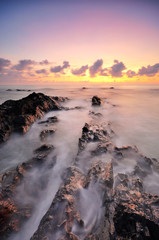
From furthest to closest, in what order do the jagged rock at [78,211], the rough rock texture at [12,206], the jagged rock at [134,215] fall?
the rough rock texture at [12,206], the jagged rock at [78,211], the jagged rock at [134,215]

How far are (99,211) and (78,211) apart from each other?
0.39 metres

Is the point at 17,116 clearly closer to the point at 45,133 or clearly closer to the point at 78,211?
the point at 45,133

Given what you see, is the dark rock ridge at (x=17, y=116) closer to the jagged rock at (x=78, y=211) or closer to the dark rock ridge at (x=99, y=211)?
the dark rock ridge at (x=99, y=211)

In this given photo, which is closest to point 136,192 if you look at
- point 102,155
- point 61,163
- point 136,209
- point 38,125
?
point 136,209

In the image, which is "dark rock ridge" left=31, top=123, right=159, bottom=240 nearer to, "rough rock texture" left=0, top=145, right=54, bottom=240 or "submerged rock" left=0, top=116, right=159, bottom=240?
"submerged rock" left=0, top=116, right=159, bottom=240

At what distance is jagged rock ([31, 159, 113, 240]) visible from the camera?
175 centimetres

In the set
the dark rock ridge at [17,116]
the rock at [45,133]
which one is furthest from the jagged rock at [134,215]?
the dark rock ridge at [17,116]

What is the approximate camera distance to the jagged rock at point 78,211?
1.75 meters

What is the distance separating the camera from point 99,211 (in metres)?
2.08

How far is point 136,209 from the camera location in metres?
1.96

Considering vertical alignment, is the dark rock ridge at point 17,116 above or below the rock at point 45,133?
above

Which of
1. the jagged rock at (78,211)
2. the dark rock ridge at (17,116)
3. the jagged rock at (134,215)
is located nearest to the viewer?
the jagged rock at (134,215)

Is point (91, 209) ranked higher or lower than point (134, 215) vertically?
lower

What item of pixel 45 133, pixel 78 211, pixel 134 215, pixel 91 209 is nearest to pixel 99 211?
pixel 91 209
